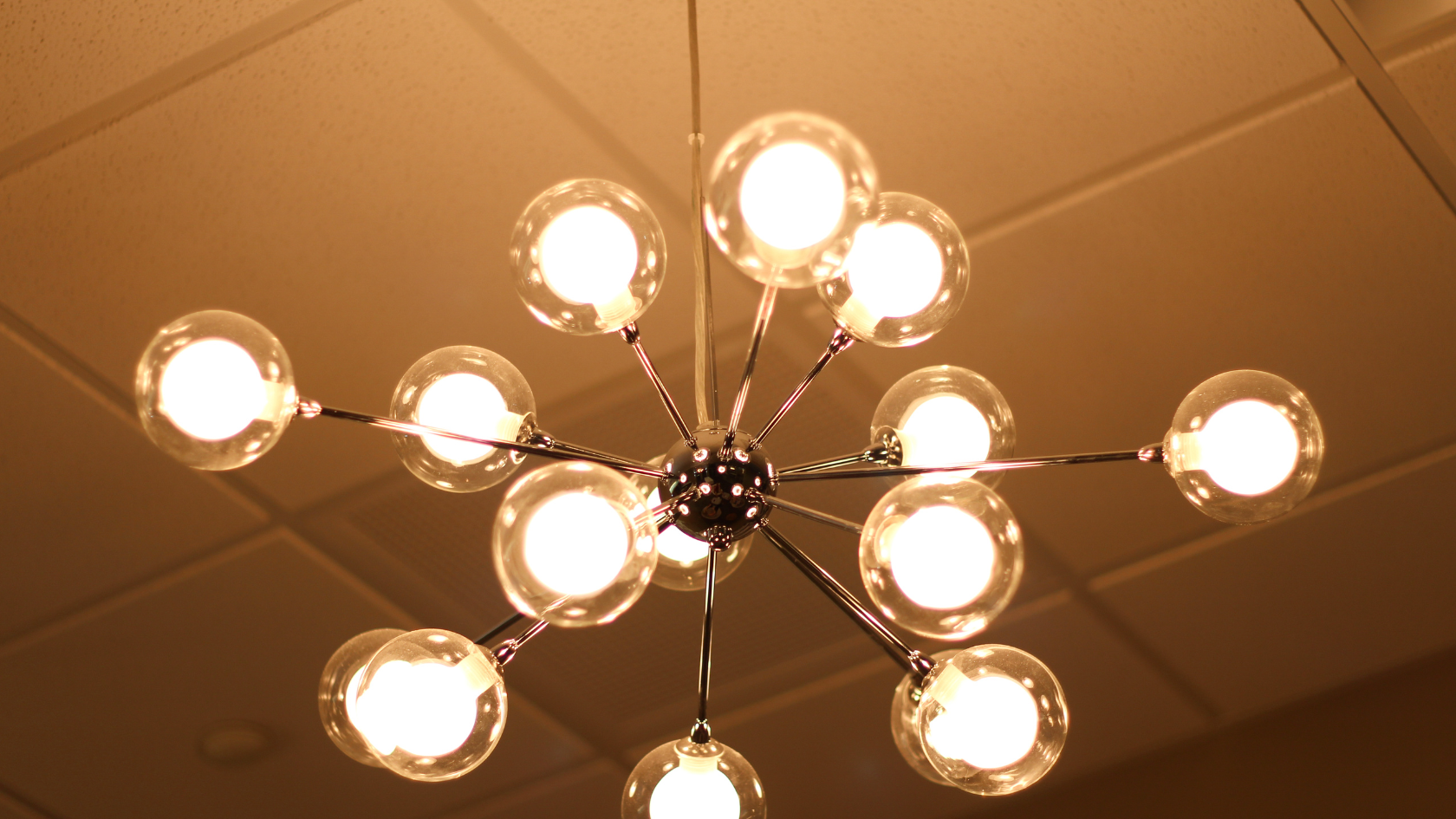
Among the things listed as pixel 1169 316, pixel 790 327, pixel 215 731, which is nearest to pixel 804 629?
pixel 790 327

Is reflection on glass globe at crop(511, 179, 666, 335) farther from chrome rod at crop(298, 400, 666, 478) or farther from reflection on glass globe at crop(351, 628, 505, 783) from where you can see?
reflection on glass globe at crop(351, 628, 505, 783)

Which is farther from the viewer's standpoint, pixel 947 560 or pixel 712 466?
pixel 712 466

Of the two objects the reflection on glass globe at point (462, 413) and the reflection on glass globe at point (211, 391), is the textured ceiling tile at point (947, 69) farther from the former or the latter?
the reflection on glass globe at point (211, 391)

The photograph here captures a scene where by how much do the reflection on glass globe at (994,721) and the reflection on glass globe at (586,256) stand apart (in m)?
0.49

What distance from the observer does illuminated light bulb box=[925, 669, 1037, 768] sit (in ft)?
4.36

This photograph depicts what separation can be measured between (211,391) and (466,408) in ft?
0.93

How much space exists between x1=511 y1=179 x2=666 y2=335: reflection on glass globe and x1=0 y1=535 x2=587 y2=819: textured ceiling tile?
123cm

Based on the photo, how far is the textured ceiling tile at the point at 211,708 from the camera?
7.97 feet

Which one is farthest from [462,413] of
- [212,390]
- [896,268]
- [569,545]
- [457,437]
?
[896,268]

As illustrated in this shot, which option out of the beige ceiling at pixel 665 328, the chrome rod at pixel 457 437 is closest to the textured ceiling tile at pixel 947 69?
the beige ceiling at pixel 665 328

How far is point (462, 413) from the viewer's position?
4.82 ft

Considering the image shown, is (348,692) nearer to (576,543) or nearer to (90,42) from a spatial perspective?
(576,543)

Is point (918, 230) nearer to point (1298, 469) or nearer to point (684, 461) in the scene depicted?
point (684, 461)

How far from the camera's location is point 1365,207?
194cm
